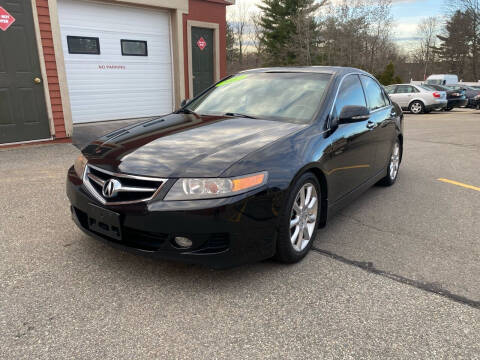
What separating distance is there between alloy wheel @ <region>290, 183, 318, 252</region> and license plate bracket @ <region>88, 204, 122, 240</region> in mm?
Result: 1212

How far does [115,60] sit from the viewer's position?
9.23 meters

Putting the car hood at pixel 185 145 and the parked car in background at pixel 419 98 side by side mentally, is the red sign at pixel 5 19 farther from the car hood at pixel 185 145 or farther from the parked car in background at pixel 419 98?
the parked car in background at pixel 419 98

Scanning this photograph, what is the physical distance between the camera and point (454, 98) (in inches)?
771

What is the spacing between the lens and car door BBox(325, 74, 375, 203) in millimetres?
3359

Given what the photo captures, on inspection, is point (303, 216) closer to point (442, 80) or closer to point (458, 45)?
point (442, 80)

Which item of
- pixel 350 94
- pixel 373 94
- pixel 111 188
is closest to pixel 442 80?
pixel 373 94

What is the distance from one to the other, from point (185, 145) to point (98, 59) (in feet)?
23.3

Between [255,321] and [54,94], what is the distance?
717cm

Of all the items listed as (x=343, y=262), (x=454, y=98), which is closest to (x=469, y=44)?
(x=454, y=98)

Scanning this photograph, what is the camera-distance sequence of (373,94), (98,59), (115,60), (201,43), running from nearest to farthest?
(373,94)
(98,59)
(115,60)
(201,43)

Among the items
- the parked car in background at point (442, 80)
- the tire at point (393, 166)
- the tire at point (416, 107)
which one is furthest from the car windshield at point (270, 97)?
the parked car in background at point (442, 80)

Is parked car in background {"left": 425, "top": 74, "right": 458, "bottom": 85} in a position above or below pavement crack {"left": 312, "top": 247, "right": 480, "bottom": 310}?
above

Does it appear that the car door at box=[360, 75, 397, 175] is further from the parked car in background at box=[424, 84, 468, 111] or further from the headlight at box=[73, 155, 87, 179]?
the parked car in background at box=[424, 84, 468, 111]

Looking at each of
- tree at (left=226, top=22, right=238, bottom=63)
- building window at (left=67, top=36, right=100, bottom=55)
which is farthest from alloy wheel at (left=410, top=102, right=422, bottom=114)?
tree at (left=226, top=22, right=238, bottom=63)
